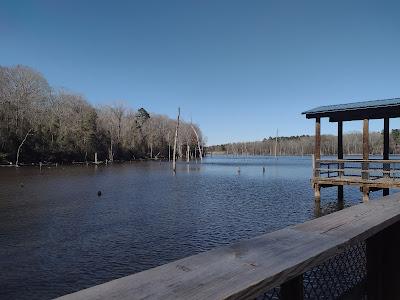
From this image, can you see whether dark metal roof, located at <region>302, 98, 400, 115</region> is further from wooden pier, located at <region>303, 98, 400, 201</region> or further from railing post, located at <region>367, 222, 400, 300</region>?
railing post, located at <region>367, 222, 400, 300</region>

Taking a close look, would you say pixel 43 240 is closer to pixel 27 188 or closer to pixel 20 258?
pixel 20 258

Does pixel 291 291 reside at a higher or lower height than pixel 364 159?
lower

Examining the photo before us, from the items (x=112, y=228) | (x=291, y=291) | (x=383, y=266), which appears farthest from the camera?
(x=112, y=228)

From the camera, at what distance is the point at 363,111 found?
1969 centimetres

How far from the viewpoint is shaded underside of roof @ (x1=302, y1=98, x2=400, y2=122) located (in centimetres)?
1850

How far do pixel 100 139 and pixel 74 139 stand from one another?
12.0 m

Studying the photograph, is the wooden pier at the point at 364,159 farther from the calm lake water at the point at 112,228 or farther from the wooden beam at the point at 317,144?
the calm lake water at the point at 112,228

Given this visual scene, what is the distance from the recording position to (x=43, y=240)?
12359mm

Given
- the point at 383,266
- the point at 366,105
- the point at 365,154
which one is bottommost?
the point at 383,266

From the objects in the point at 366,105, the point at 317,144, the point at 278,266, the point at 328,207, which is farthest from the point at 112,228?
the point at 366,105

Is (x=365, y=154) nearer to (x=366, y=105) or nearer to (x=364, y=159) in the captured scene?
(x=364, y=159)

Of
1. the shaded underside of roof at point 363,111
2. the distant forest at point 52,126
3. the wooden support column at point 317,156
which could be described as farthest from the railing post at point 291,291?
the distant forest at point 52,126

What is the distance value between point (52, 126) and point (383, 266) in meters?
74.9

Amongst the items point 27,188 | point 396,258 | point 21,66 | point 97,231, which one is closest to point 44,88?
point 21,66
